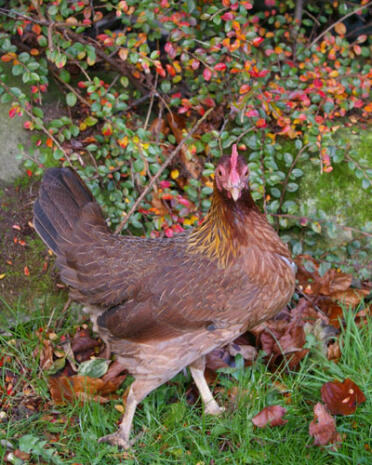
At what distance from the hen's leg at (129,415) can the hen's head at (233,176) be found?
3.51 ft

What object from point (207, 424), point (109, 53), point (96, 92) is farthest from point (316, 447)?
point (109, 53)

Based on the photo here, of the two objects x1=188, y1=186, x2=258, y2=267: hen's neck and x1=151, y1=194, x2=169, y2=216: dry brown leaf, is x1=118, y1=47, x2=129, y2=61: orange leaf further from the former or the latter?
x1=188, y1=186, x2=258, y2=267: hen's neck

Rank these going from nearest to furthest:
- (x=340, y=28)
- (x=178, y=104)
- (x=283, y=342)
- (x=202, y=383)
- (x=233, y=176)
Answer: (x=233, y=176), (x=202, y=383), (x=283, y=342), (x=178, y=104), (x=340, y=28)

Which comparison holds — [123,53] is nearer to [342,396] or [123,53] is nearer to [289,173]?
[289,173]

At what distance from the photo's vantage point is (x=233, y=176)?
235 cm

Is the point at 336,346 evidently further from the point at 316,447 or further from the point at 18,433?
the point at 18,433

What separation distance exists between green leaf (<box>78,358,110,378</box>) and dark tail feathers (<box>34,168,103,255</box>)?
2.29 feet

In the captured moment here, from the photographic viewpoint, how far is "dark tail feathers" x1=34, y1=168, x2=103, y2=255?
284 centimetres

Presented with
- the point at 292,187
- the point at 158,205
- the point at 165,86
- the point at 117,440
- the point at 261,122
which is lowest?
the point at 117,440

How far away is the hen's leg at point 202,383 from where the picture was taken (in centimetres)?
278

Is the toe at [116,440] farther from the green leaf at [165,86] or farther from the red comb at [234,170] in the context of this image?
the green leaf at [165,86]

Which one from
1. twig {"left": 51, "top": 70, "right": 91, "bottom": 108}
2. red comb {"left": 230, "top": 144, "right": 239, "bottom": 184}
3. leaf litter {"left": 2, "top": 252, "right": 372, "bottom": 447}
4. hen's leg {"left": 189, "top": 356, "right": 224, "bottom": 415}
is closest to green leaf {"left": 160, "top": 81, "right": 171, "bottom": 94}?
twig {"left": 51, "top": 70, "right": 91, "bottom": 108}

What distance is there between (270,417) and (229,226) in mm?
955

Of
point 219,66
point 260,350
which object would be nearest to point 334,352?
point 260,350
